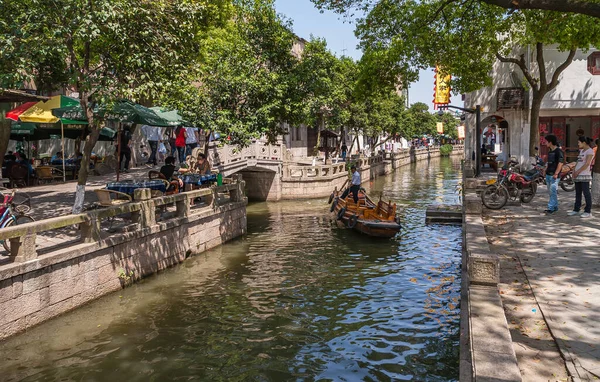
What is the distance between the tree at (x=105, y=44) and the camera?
11.4 meters

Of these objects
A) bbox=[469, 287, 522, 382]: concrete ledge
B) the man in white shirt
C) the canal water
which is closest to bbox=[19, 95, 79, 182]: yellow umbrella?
the canal water

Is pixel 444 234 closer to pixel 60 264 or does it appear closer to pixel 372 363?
pixel 372 363

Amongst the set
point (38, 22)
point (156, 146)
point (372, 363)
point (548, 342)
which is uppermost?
point (38, 22)

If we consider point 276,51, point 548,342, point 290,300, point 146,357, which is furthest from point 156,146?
point 548,342

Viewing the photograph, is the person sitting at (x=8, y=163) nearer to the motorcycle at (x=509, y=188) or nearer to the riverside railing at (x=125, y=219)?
the riverside railing at (x=125, y=219)

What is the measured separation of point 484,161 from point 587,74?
6.90 meters

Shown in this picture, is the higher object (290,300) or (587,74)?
(587,74)

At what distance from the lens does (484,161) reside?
103 feet

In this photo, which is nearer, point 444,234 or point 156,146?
point 444,234

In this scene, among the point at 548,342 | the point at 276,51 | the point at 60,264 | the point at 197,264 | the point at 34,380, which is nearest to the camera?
the point at 548,342

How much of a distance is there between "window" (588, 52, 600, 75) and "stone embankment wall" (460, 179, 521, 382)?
903 inches

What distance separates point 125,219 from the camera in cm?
1441

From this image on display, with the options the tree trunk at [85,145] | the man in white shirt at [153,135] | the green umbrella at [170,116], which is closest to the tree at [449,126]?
the man in white shirt at [153,135]

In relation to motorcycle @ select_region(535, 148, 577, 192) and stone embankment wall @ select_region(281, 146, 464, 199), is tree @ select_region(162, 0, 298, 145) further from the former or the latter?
motorcycle @ select_region(535, 148, 577, 192)
